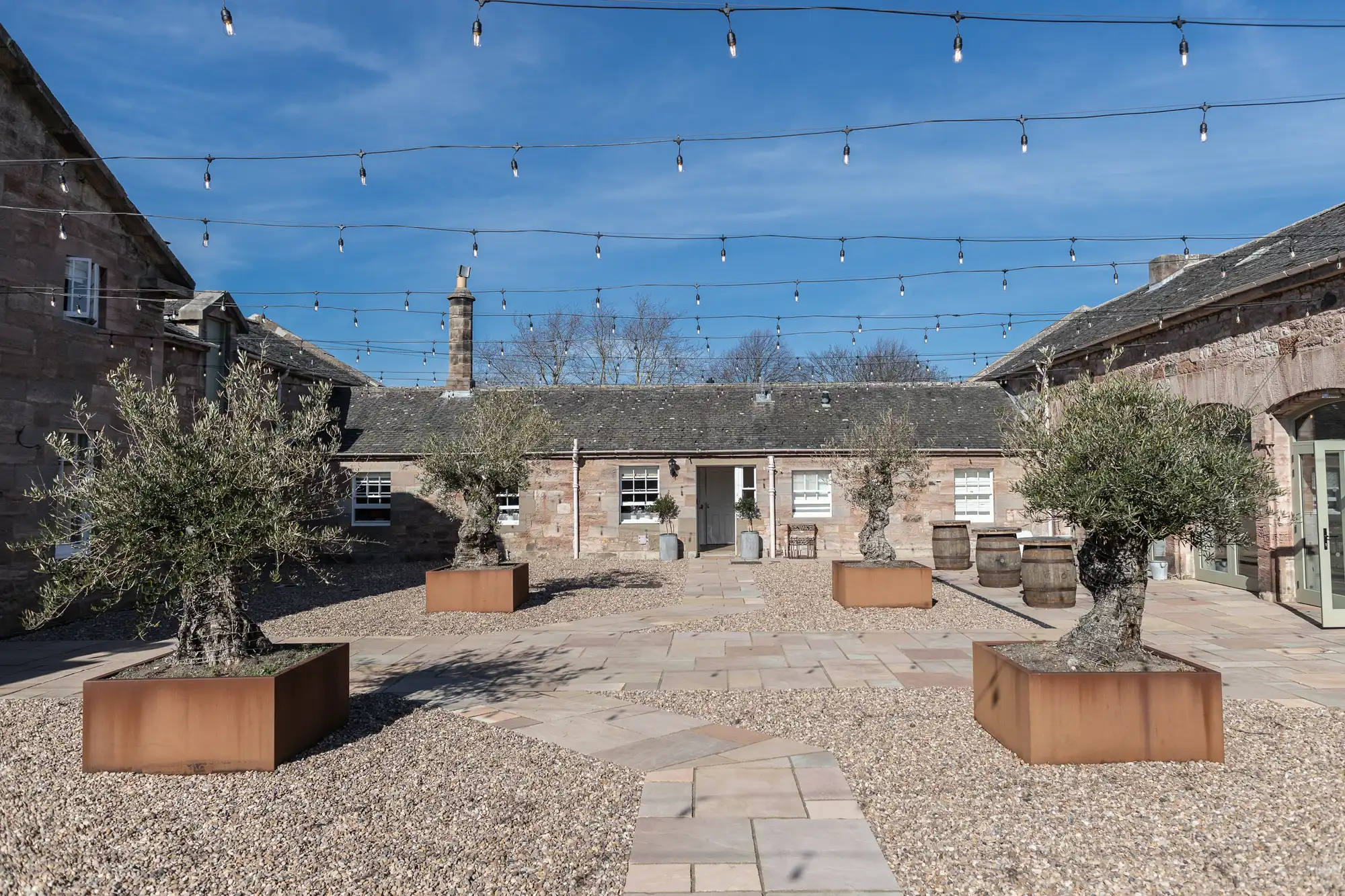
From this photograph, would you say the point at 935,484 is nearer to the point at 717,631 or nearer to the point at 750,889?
the point at 717,631

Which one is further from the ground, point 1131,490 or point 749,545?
point 1131,490

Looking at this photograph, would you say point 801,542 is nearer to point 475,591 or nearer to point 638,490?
point 638,490

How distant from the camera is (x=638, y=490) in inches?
797

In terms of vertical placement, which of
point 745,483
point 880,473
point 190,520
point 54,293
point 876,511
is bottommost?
point 876,511

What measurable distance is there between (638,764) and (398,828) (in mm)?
1629

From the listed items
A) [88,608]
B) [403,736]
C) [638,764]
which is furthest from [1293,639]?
[88,608]

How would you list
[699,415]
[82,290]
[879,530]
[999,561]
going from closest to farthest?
[82,290] → [879,530] → [999,561] → [699,415]

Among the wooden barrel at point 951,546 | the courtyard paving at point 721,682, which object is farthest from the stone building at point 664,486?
the courtyard paving at point 721,682

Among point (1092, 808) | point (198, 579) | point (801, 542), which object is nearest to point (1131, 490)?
point (1092, 808)

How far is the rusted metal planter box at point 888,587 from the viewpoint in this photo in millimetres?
12102

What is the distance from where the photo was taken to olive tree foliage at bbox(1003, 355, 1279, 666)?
5.76m

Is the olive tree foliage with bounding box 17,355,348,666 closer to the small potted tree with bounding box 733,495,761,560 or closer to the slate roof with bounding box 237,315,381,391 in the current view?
the slate roof with bounding box 237,315,381,391

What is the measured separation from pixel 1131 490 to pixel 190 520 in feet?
20.9

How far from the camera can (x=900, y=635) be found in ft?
33.3
